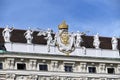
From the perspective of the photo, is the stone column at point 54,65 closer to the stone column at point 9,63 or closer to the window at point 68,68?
the window at point 68,68

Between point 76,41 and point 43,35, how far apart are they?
2.47 meters

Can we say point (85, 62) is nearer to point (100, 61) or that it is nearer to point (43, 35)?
point (100, 61)

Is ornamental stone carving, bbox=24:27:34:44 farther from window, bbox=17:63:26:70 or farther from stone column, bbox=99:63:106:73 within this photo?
stone column, bbox=99:63:106:73

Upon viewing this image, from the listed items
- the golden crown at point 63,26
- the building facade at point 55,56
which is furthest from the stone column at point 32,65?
the golden crown at point 63,26

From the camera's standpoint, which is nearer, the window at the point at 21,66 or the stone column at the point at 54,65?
the window at the point at 21,66

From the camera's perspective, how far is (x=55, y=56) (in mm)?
37250

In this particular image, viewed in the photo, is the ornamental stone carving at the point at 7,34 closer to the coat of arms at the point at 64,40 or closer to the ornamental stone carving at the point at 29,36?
the ornamental stone carving at the point at 29,36

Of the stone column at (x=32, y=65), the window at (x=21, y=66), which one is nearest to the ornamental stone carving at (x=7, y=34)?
the window at (x=21, y=66)

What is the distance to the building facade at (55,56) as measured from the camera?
1421 inches

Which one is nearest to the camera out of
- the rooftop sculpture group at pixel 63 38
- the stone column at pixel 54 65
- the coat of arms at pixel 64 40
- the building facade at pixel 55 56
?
the building facade at pixel 55 56

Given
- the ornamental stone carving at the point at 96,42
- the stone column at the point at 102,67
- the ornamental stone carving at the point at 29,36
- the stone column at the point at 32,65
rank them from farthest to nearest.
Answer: the ornamental stone carving at the point at 96,42 < the stone column at the point at 102,67 < the ornamental stone carving at the point at 29,36 < the stone column at the point at 32,65

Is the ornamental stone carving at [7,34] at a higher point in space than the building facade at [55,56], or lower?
higher

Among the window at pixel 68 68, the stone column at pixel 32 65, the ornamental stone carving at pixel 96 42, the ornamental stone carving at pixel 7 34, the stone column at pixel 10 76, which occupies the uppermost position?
the ornamental stone carving at pixel 7 34

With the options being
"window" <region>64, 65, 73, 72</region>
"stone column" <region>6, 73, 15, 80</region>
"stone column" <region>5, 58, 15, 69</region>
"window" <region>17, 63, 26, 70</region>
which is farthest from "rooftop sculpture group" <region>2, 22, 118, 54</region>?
"stone column" <region>6, 73, 15, 80</region>
